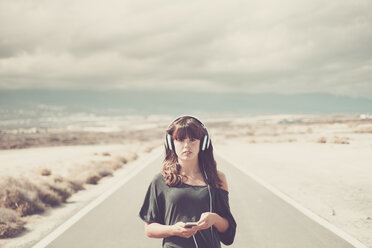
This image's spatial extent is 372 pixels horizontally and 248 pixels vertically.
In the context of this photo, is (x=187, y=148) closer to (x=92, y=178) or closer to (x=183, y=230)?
(x=183, y=230)

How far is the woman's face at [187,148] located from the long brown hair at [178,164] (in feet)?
0.10

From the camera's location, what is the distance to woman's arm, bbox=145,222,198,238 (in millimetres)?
2326

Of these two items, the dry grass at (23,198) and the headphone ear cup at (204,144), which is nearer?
the headphone ear cup at (204,144)

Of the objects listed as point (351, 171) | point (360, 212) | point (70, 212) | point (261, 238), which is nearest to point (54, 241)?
point (70, 212)

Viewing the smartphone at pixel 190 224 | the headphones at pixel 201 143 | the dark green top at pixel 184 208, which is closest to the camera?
the smartphone at pixel 190 224

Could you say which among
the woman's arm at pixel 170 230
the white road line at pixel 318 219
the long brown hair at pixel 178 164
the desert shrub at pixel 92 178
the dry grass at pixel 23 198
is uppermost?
the long brown hair at pixel 178 164

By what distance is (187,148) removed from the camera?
2.57 m

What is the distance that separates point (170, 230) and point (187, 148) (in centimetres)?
57

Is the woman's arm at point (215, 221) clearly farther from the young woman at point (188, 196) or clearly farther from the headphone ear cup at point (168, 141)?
the headphone ear cup at point (168, 141)

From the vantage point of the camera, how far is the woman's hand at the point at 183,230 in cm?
232

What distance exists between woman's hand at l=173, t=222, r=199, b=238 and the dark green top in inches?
4.9

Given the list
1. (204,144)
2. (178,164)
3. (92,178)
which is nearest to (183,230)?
(178,164)

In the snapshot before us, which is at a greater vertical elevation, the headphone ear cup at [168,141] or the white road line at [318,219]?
the headphone ear cup at [168,141]

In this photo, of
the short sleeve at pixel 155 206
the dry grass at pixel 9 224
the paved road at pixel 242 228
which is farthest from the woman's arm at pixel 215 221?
the dry grass at pixel 9 224
